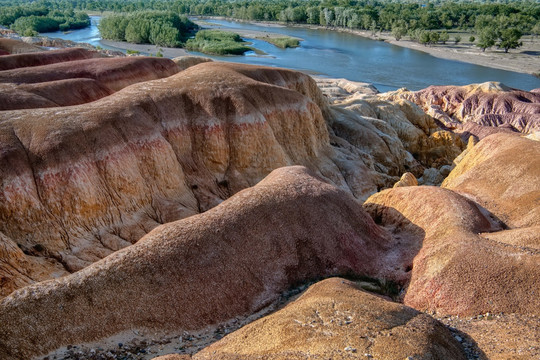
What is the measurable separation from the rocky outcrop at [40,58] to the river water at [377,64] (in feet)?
153

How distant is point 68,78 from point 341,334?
35931mm

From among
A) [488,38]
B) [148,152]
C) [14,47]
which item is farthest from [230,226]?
[488,38]

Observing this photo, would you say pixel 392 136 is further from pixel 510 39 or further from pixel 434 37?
pixel 434 37

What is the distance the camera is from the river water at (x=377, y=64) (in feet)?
280

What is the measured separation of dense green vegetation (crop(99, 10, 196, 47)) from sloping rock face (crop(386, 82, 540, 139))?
7164 cm

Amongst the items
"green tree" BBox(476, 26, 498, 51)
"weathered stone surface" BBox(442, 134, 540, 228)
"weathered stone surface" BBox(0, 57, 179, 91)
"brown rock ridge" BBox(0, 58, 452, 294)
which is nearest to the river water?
"green tree" BBox(476, 26, 498, 51)

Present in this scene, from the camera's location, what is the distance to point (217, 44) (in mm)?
106750

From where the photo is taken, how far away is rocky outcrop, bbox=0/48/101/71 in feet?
142

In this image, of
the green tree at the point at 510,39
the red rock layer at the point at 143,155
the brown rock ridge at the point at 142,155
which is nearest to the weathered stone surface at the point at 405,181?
the red rock layer at the point at 143,155

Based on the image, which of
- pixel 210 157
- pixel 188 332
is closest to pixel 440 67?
pixel 210 157

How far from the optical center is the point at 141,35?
11800cm

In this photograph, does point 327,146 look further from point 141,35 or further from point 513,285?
point 141,35

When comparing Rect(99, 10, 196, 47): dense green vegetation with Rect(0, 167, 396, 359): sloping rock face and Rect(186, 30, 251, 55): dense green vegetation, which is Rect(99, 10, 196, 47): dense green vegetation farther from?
Rect(0, 167, 396, 359): sloping rock face

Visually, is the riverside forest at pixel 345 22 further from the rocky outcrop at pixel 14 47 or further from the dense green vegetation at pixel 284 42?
the rocky outcrop at pixel 14 47
